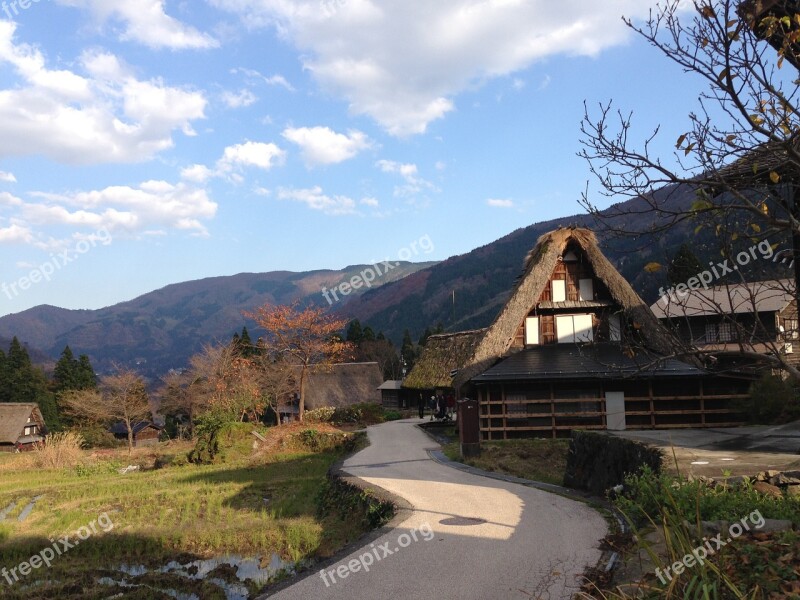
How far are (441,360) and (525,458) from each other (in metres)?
16.7

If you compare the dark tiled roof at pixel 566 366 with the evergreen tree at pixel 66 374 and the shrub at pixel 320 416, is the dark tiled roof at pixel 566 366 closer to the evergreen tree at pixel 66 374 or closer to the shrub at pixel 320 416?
the shrub at pixel 320 416

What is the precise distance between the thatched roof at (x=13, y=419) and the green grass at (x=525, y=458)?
48.1 m

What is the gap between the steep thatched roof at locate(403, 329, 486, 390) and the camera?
33.8 meters

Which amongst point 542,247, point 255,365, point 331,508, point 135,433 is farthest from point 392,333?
point 331,508

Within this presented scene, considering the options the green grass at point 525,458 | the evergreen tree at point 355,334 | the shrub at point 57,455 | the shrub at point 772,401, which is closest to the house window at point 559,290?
the green grass at point 525,458

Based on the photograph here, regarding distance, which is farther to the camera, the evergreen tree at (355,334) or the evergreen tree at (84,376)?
the evergreen tree at (355,334)

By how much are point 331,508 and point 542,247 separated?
14657mm

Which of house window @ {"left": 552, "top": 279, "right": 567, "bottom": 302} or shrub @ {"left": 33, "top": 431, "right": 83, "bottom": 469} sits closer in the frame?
house window @ {"left": 552, "top": 279, "right": 567, "bottom": 302}

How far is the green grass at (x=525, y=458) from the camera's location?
54.2ft

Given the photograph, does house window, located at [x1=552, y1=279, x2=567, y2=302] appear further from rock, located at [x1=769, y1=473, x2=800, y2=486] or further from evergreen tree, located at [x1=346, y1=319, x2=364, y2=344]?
evergreen tree, located at [x1=346, y1=319, x2=364, y2=344]

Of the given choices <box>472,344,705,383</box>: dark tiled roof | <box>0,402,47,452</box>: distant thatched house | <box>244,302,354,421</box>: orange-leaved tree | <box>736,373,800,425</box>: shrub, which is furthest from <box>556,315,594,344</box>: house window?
<box>0,402,47,452</box>: distant thatched house

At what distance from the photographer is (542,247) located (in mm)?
25188

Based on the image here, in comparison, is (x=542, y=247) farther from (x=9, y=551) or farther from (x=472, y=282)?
(x=472, y=282)

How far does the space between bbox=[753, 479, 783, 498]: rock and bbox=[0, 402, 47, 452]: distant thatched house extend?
2244 inches
